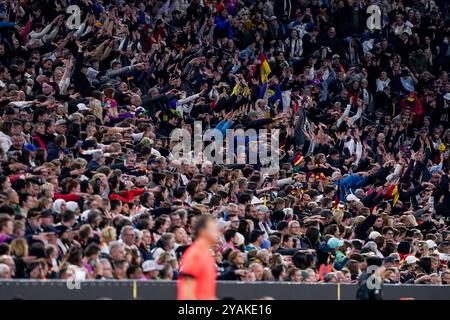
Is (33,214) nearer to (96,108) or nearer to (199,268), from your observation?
(199,268)

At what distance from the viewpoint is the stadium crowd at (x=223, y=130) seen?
13797 mm

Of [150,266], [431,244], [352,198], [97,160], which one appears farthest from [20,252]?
[352,198]

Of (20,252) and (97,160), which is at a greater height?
(97,160)

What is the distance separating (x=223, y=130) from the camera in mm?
20219

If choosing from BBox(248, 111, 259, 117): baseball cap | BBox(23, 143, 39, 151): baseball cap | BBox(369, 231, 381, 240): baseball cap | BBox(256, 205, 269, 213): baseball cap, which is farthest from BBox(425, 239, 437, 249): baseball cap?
BBox(23, 143, 39, 151): baseball cap

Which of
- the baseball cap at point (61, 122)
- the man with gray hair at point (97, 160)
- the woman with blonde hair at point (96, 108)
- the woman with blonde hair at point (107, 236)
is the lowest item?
the woman with blonde hair at point (107, 236)

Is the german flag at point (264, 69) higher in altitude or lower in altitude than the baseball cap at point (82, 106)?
higher

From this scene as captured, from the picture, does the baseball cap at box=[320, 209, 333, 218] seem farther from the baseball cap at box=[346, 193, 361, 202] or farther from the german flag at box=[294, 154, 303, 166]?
the german flag at box=[294, 154, 303, 166]

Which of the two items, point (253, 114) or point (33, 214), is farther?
point (253, 114)

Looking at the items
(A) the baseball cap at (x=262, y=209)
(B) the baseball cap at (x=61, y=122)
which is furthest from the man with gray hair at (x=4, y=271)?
(A) the baseball cap at (x=262, y=209)

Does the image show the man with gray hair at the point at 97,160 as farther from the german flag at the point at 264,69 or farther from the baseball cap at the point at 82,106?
the german flag at the point at 264,69

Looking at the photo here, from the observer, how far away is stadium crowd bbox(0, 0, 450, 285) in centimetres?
1380
